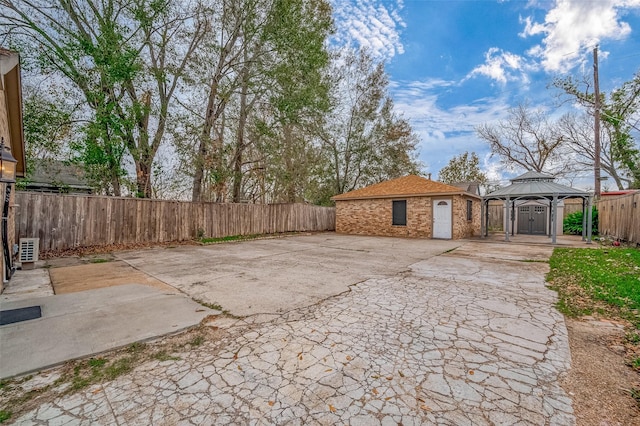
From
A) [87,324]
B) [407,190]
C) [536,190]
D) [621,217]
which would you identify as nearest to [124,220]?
[87,324]

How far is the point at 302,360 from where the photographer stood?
214 centimetres

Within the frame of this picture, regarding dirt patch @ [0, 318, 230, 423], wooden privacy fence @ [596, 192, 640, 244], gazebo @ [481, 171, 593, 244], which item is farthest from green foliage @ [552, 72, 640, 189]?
dirt patch @ [0, 318, 230, 423]

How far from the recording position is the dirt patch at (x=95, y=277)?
4.17m

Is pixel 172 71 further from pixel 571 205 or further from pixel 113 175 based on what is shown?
pixel 571 205

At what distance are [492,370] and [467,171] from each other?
83.1ft

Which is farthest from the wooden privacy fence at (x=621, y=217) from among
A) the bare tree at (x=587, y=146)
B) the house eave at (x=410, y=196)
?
the bare tree at (x=587, y=146)

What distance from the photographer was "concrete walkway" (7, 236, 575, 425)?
5.16ft

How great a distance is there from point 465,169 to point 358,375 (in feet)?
85.0

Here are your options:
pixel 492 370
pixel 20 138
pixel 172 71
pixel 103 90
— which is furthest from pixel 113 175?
pixel 492 370

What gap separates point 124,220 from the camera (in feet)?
29.0

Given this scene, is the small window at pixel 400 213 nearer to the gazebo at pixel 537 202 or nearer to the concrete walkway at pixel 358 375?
the gazebo at pixel 537 202

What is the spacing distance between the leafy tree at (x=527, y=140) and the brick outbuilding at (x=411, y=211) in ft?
30.5

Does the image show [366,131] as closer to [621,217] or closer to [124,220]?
[621,217]

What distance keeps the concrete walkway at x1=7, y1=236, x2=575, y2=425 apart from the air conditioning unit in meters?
5.92
